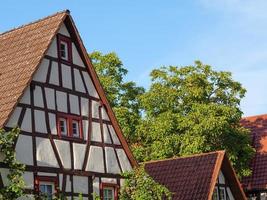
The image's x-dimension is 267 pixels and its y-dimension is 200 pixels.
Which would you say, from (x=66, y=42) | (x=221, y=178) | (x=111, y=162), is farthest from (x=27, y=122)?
(x=221, y=178)

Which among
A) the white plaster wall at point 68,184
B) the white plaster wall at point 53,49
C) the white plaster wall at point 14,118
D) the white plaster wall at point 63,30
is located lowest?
the white plaster wall at point 68,184

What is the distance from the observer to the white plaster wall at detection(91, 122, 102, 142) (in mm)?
24506

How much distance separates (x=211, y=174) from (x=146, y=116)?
10.4 m

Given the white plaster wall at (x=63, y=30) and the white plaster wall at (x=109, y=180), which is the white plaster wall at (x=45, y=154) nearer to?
the white plaster wall at (x=109, y=180)

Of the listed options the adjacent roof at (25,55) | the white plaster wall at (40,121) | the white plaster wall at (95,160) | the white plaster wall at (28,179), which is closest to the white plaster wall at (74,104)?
the adjacent roof at (25,55)

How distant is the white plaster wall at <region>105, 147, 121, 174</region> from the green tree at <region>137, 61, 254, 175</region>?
35.0 ft

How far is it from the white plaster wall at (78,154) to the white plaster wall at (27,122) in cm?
240

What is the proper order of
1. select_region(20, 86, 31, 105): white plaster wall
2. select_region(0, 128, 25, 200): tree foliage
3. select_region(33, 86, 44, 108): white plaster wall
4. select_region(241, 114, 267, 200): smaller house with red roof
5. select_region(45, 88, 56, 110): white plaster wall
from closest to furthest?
1. select_region(0, 128, 25, 200): tree foliage
2. select_region(20, 86, 31, 105): white plaster wall
3. select_region(33, 86, 44, 108): white plaster wall
4. select_region(45, 88, 56, 110): white plaster wall
5. select_region(241, 114, 267, 200): smaller house with red roof

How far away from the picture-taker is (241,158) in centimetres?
3809

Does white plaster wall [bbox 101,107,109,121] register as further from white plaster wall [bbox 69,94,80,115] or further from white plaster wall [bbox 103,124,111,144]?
white plaster wall [bbox 69,94,80,115]

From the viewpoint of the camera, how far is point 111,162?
2500 centimetres

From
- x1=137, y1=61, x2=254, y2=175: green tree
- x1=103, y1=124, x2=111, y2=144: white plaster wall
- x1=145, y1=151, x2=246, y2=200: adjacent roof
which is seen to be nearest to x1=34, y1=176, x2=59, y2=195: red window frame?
x1=103, y1=124, x2=111, y2=144: white plaster wall

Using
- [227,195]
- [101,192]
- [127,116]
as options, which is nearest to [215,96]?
[127,116]

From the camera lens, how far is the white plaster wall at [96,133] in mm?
24506
